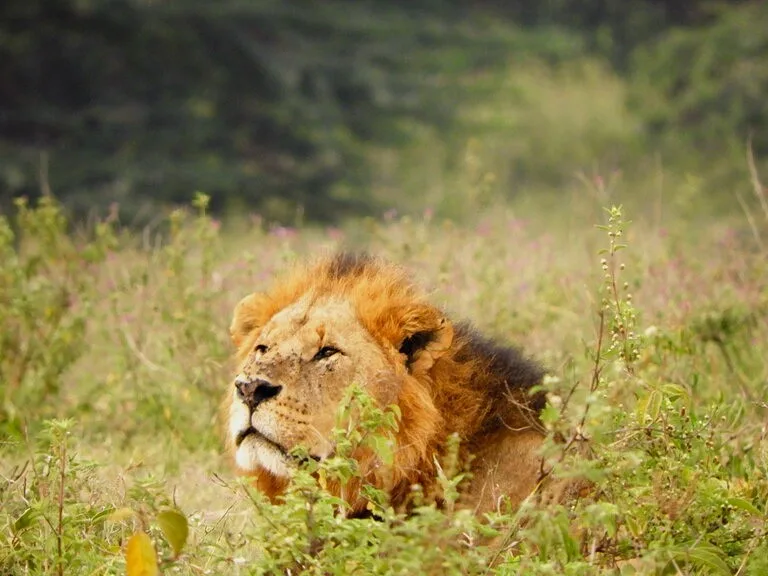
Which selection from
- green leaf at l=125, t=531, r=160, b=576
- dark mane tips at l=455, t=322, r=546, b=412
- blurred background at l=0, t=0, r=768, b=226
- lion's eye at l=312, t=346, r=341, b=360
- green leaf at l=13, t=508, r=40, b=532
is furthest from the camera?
blurred background at l=0, t=0, r=768, b=226

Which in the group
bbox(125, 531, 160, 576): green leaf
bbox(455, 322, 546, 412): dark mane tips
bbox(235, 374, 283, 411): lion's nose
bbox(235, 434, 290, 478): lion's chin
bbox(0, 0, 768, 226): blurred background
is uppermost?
bbox(455, 322, 546, 412): dark mane tips

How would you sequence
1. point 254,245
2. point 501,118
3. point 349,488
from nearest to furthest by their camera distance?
point 349,488, point 254,245, point 501,118

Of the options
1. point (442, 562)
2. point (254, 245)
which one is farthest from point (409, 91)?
point (442, 562)

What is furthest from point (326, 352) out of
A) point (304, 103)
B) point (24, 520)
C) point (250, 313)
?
point (304, 103)

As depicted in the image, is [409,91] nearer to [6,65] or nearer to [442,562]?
[6,65]

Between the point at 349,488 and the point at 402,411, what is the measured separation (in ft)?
1.06

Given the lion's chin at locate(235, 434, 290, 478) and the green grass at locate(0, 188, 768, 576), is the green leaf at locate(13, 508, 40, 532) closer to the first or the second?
the green grass at locate(0, 188, 768, 576)

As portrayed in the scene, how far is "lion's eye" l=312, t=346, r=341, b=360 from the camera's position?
14.4 feet

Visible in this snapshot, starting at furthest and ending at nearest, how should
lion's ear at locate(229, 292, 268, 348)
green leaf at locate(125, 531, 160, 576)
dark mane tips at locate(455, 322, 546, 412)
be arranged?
lion's ear at locate(229, 292, 268, 348), dark mane tips at locate(455, 322, 546, 412), green leaf at locate(125, 531, 160, 576)

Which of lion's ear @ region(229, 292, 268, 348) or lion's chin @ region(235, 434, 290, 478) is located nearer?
lion's chin @ region(235, 434, 290, 478)

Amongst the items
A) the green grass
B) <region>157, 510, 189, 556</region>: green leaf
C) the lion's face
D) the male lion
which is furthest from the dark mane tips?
<region>157, 510, 189, 556</region>: green leaf

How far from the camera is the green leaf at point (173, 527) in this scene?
11.6 ft

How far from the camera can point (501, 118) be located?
21156 millimetres

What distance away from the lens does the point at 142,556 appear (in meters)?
3.47
